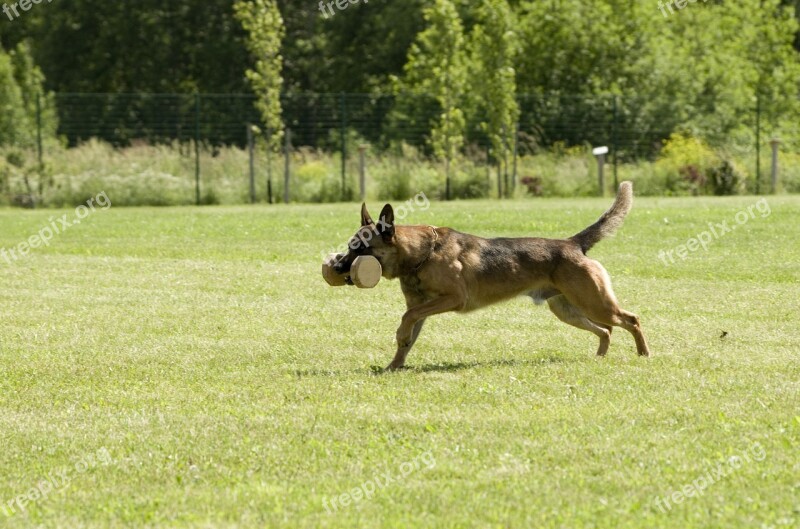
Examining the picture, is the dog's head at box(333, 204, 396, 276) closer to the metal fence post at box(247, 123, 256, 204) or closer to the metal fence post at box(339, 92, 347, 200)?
the metal fence post at box(247, 123, 256, 204)

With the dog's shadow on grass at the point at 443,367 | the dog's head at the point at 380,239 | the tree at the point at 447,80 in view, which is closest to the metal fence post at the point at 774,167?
the tree at the point at 447,80

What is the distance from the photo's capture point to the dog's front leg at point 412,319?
9.04 meters

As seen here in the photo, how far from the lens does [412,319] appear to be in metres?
9.06

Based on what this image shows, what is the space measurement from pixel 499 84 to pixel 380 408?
86.3ft

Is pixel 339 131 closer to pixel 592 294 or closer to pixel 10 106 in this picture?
pixel 10 106

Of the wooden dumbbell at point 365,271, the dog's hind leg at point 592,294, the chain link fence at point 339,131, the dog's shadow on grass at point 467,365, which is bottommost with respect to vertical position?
the dog's shadow on grass at point 467,365

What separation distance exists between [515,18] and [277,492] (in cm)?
4041

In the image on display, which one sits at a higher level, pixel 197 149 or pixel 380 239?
pixel 197 149

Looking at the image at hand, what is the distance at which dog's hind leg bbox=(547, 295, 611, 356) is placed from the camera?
31.5 feet

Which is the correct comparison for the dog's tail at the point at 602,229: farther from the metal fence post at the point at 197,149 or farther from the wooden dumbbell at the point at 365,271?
the metal fence post at the point at 197,149

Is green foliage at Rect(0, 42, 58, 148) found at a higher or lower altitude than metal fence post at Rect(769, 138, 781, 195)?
higher

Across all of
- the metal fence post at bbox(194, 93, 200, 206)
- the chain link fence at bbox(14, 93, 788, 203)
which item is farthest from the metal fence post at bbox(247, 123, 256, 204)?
the metal fence post at bbox(194, 93, 200, 206)

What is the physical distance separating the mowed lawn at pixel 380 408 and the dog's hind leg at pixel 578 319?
198 mm

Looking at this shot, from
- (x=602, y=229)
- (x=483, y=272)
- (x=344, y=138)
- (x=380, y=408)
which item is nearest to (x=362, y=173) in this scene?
(x=344, y=138)
